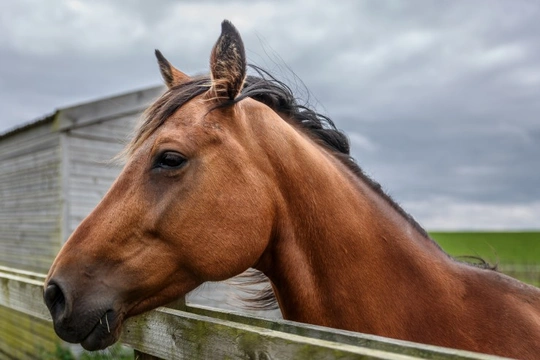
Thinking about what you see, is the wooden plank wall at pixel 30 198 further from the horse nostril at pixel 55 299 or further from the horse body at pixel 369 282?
the horse body at pixel 369 282

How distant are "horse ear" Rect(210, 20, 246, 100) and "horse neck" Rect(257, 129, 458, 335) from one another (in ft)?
1.43

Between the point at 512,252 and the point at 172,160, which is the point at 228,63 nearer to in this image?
the point at 172,160

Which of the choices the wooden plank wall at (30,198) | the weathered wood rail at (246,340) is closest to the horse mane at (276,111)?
the weathered wood rail at (246,340)

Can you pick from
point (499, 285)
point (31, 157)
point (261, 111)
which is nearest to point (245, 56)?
point (261, 111)

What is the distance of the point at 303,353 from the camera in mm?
1564

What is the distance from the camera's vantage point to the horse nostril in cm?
204

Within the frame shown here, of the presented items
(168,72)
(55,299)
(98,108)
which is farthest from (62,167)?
(55,299)

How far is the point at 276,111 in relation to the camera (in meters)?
2.73

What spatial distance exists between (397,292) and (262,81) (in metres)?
1.27

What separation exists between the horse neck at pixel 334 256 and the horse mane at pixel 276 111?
0.91ft

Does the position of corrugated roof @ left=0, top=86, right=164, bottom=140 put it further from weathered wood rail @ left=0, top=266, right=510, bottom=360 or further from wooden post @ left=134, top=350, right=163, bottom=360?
weathered wood rail @ left=0, top=266, right=510, bottom=360

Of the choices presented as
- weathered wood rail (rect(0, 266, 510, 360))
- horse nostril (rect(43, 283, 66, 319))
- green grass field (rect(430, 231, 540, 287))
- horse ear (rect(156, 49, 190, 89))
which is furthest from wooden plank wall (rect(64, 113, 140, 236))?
horse nostril (rect(43, 283, 66, 319))

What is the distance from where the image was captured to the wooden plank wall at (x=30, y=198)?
9.93 meters

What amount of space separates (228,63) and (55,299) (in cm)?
127
